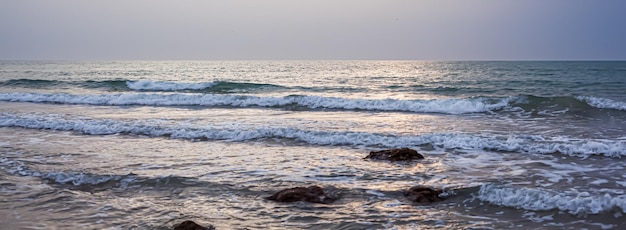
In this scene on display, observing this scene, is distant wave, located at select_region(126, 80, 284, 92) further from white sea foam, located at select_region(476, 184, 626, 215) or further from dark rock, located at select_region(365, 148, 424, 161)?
white sea foam, located at select_region(476, 184, 626, 215)

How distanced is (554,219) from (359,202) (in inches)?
93.3

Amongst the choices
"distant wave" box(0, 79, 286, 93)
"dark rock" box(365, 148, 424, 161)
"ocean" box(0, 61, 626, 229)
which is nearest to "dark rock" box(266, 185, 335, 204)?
"ocean" box(0, 61, 626, 229)

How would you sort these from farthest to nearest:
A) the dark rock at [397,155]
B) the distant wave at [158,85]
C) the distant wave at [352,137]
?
the distant wave at [158,85] → the distant wave at [352,137] → the dark rock at [397,155]

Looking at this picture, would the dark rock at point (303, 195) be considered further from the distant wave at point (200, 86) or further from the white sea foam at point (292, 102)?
the distant wave at point (200, 86)

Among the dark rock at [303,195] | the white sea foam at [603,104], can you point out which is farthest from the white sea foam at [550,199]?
the white sea foam at [603,104]

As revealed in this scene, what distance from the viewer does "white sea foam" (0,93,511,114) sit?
20.0m

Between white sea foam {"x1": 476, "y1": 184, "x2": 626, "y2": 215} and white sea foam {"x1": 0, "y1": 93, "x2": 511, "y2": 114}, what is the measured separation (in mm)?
12805

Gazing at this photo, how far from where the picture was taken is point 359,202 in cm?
673

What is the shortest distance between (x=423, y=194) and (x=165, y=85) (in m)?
29.9

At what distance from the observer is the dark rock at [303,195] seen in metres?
6.76

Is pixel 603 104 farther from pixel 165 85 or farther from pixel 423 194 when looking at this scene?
pixel 165 85

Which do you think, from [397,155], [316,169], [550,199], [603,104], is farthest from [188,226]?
[603,104]

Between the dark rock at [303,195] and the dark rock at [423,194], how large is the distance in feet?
3.53

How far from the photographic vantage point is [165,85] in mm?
34188
